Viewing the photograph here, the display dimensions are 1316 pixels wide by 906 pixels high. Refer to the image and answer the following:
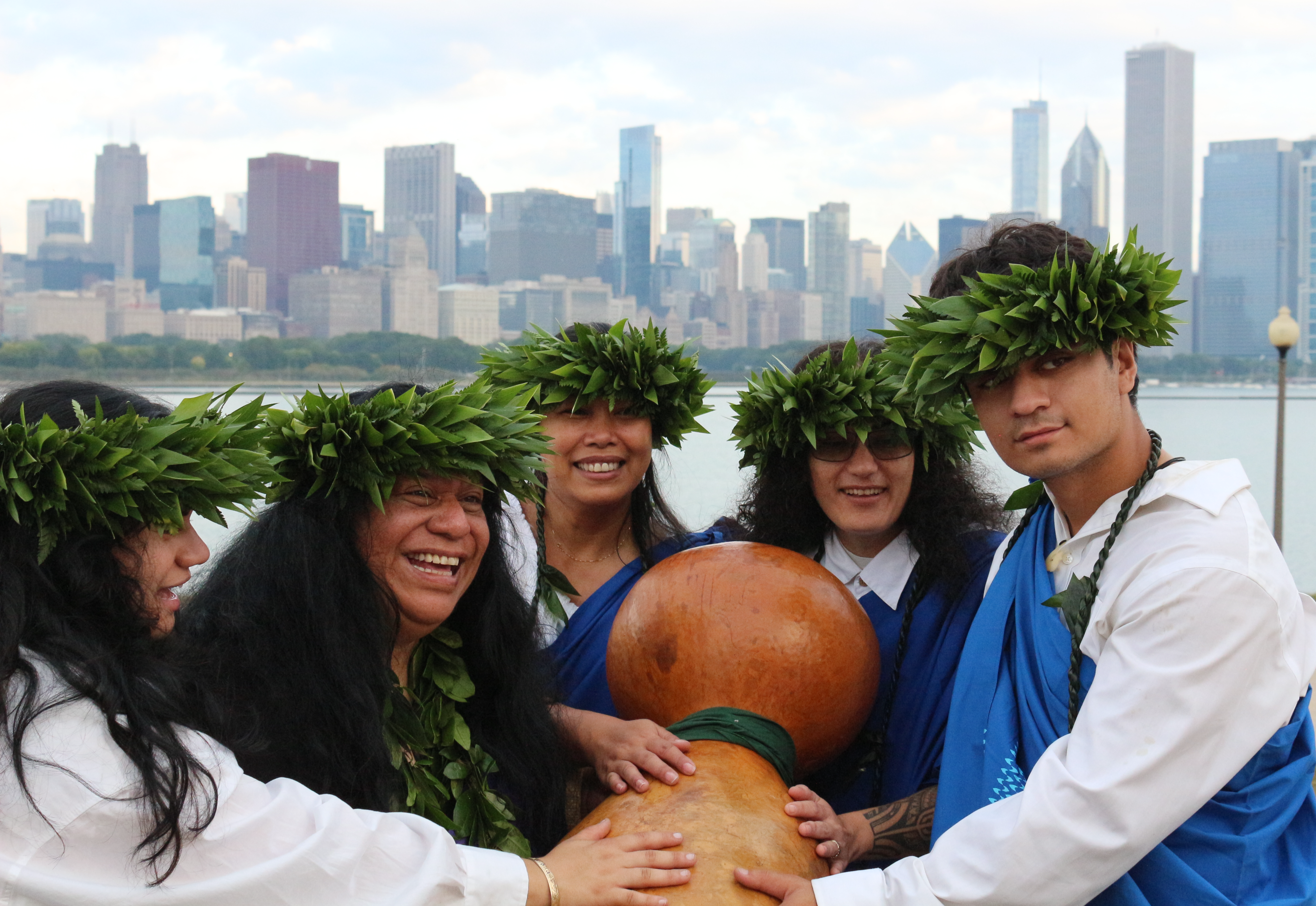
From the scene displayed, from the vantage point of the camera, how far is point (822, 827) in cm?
251

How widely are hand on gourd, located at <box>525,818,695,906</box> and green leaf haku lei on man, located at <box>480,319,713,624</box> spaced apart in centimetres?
131

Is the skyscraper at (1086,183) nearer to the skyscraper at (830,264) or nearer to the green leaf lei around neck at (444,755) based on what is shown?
the skyscraper at (830,264)

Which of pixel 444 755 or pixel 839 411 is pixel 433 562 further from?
pixel 839 411

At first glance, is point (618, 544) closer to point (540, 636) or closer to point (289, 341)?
point (540, 636)

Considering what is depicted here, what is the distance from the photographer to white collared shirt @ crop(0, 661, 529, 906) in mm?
1861

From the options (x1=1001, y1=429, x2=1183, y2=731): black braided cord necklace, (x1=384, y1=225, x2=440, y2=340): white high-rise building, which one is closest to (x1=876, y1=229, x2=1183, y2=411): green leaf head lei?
(x1=1001, y1=429, x2=1183, y2=731): black braided cord necklace

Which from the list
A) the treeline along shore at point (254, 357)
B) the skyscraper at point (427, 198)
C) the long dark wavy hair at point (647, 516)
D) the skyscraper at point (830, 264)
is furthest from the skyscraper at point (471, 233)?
the long dark wavy hair at point (647, 516)

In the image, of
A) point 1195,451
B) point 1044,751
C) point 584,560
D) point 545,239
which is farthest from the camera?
point 545,239

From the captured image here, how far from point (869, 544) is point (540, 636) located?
100 cm

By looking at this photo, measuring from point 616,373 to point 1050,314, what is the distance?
1.50 metres

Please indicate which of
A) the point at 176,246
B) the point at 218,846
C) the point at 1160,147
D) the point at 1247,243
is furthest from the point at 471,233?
the point at 218,846

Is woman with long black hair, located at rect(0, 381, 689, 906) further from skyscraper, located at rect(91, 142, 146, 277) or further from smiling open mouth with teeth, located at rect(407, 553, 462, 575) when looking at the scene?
skyscraper, located at rect(91, 142, 146, 277)

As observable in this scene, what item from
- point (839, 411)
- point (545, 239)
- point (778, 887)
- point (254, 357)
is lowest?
point (778, 887)

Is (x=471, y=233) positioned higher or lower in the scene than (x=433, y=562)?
higher
